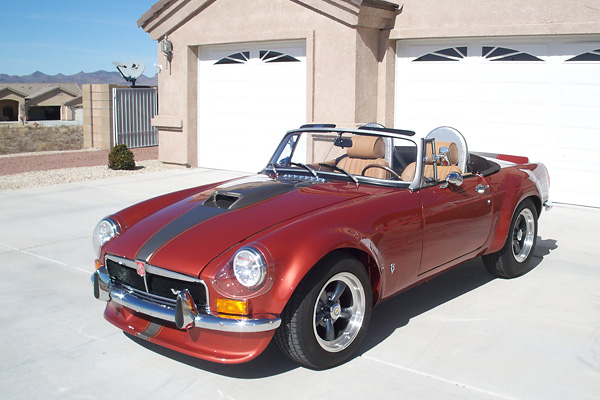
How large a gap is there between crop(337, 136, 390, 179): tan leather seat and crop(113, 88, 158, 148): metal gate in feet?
39.3

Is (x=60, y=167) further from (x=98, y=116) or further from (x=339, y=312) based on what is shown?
(x=339, y=312)

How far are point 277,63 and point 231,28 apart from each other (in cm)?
114

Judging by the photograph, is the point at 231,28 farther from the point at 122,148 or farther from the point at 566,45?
the point at 566,45

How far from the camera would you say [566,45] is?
8938 mm

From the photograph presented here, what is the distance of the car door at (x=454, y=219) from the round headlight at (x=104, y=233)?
6.99 feet

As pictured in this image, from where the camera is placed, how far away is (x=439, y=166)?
5258mm

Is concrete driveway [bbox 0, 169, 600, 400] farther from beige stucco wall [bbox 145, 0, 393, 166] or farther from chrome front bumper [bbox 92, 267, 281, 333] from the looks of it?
beige stucco wall [bbox 145, 0, 393, 166]

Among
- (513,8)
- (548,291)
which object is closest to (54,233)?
(548,291)

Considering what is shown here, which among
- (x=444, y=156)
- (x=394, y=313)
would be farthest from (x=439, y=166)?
(x=394, y=313)

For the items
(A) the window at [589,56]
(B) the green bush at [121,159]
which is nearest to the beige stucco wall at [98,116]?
(B) the green bush at [121,159]

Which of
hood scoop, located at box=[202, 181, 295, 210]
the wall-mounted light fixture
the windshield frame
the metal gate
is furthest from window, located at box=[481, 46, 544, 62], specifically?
the metal gate

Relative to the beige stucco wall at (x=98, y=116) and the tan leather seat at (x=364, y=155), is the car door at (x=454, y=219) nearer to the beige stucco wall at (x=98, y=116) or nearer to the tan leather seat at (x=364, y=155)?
the tan leather seat at (x=364, y=155)

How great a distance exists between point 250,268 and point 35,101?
213ft

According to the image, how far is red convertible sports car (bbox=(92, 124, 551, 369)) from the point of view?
3.61 metres
